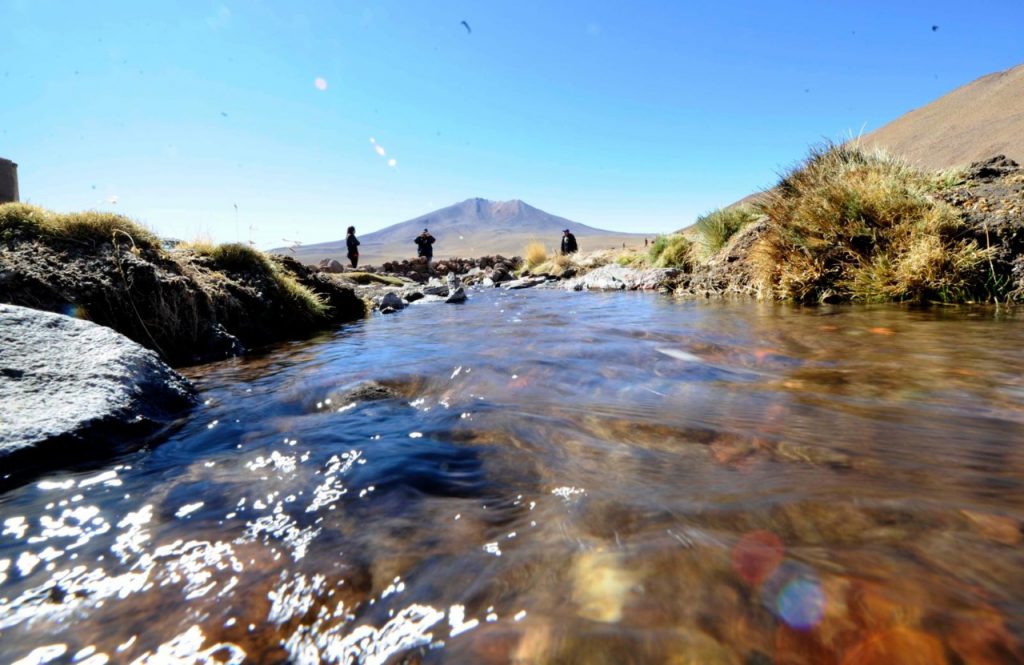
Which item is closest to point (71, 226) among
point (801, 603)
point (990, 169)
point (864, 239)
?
point (801, 603)

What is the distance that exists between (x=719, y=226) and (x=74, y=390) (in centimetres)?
1085

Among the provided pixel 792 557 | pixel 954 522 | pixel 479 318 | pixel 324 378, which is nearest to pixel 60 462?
pixel 324 378

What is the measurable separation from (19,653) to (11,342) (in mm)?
2021

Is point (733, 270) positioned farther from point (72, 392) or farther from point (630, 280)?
point (72, 392)

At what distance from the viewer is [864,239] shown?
6.02 m

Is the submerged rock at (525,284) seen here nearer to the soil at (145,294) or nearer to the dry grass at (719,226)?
the dry grass at (719,226)

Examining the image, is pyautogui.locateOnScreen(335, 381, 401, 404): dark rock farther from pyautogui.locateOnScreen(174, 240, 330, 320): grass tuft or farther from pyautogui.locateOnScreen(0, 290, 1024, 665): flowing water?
pyautogui.locateOnScreen(174, 240, 330, 320): grass tuft

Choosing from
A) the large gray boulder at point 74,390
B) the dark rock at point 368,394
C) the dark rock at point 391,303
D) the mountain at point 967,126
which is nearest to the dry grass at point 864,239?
the dark rock at point 368,394

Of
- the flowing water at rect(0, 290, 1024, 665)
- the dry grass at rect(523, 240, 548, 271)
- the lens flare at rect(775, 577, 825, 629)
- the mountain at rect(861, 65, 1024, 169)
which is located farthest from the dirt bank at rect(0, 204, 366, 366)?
the mountain at rect(861, 65, 1024, 169)

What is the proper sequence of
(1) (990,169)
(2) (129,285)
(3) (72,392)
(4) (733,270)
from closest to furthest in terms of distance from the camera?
(3) (72,392)
(2) (129,285)
(1) (990,169)
(4) (733,270)

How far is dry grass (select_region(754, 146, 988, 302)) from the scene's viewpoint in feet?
17.1

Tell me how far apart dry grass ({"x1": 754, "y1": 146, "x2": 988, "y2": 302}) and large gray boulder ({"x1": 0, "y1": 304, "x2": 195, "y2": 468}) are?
6894 millimetres

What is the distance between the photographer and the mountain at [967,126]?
1567 inches

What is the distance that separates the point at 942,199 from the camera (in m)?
5.67
